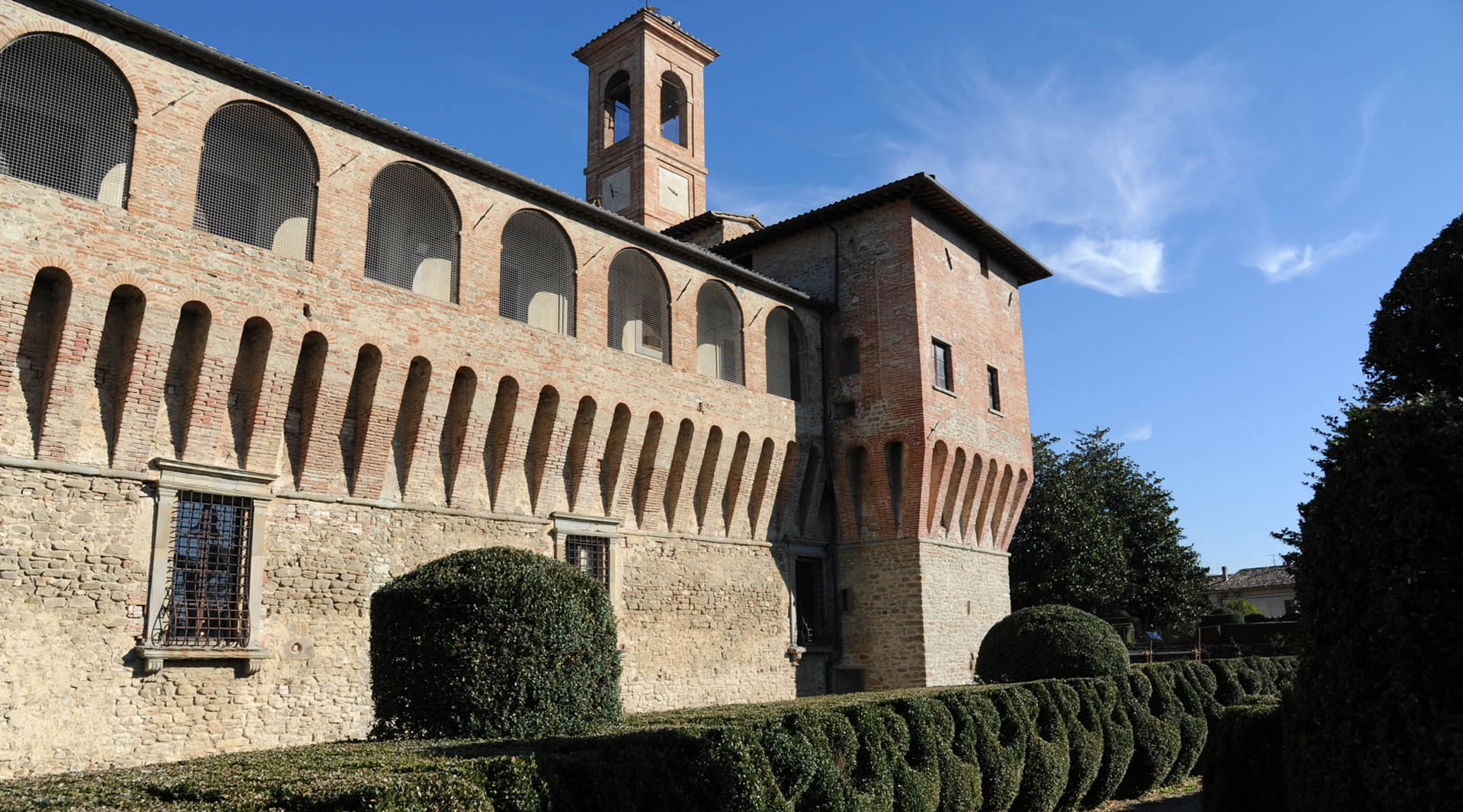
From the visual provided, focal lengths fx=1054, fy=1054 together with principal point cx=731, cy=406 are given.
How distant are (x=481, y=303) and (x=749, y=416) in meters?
6.12

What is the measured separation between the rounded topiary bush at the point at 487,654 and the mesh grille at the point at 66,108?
244 inches

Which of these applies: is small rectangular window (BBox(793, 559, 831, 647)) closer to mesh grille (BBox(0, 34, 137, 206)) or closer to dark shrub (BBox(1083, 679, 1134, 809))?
dark shrub (BBox(1083, 679, 1134, 809))

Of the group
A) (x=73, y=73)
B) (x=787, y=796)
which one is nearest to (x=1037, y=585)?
(x=787, y=796)

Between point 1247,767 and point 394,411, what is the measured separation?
1112 cm

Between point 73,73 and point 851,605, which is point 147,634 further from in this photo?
point 851,605

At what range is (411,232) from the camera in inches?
653

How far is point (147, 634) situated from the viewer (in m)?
11.8

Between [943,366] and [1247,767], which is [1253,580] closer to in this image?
[943,366]

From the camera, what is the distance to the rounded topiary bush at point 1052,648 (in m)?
15.8

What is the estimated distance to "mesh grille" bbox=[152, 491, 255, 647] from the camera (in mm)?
12195

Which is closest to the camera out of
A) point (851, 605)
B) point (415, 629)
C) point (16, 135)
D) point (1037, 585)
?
point (415, 629)

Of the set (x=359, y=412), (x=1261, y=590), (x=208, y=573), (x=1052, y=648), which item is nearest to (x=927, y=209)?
(x=1052, y=648)

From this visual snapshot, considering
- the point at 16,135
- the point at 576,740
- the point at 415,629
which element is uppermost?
the point at 16,135

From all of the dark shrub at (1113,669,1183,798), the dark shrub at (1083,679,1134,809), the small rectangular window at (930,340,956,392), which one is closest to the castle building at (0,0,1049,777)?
the small rectangular window at (930,340,956,392)
